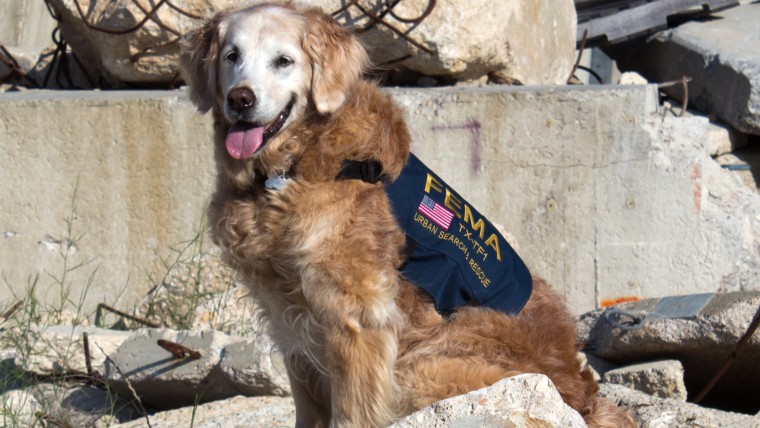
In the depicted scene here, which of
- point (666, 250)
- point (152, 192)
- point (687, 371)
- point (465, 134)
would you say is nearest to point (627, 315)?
point (687, 371)

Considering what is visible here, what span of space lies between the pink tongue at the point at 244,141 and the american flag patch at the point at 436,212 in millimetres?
664

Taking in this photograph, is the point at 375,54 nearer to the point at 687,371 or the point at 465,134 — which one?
the point at 465,134

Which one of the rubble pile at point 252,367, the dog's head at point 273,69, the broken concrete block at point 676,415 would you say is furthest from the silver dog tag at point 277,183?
the broken concrete block at point 676,415

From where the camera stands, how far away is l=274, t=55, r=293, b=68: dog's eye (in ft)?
12.5

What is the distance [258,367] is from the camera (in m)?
4.57

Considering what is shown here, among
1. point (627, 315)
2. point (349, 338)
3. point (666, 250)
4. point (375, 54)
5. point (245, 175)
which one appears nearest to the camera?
point (349, 338)

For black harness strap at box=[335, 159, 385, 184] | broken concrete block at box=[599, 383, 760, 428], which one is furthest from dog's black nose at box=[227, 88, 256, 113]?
broken concrete block at box=[599, 383, 760, 428]

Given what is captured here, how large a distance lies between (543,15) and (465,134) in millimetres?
1365

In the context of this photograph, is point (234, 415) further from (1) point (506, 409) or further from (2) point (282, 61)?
(1) point (506, 409)

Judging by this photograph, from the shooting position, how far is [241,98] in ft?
12.1

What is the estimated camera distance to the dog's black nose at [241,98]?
3.67 metres

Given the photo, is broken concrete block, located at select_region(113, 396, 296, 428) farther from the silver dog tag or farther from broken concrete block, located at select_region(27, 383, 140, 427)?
the silver dog tag

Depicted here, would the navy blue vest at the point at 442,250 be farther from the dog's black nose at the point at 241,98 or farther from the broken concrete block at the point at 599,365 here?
the broken concrete block at the point at 599,365

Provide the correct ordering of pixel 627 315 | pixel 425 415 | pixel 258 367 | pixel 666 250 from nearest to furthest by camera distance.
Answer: pixel 425 415 → pixel 258 367 → pixel 627 315 → pixel 666 250
